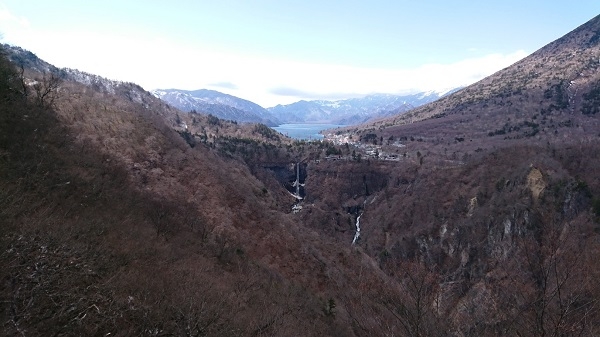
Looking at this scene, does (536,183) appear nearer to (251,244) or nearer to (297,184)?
(251,244)

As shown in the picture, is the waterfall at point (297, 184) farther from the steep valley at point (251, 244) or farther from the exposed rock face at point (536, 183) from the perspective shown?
the exposed rock face at point (536, 183)

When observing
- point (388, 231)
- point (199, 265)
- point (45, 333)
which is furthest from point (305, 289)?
point (388, 231)

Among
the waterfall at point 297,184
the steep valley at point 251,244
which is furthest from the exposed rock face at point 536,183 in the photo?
the waterfall at point 297,184

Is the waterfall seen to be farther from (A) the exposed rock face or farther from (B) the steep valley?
(A) the exposed rock face

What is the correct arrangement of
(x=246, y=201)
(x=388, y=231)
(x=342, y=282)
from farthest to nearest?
1. (x=388, y=231)
2. (x=246, y=201)
3. (x=342, y=282)

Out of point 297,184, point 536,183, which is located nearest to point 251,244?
point 536,183

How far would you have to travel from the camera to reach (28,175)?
70.3 ft

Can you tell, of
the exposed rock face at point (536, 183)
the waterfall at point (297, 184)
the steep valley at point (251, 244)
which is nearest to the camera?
the steep valley at point (251, 244)

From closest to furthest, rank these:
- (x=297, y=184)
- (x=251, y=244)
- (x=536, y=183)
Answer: (x=251, y=244)
(x=536, y=183)
(x=297, y=184)

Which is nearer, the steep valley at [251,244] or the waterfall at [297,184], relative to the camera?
the steep valley at [251,244]

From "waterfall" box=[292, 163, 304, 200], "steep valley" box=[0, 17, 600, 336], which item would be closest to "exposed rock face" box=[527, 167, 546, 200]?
"steep valley" box=[0, 17, 600, 336]

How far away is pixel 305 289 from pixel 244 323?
56.1 ft

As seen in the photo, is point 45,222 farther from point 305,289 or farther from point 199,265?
point 305,289

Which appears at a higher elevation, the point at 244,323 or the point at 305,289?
the point at 244,323
